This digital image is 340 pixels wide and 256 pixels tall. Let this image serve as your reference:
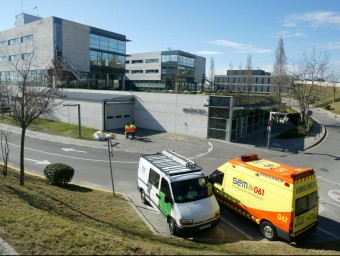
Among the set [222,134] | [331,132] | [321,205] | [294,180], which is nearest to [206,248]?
[294,180]

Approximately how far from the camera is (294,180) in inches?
343

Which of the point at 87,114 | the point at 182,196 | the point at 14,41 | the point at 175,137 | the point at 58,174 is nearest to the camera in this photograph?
the point at 182,196

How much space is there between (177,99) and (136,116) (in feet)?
20.0

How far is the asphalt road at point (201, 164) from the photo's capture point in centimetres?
1014

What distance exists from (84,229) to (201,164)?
1289 cm

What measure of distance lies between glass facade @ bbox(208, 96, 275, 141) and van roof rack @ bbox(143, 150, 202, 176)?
14.0 meters

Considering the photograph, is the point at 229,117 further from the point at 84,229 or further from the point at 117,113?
the point at 84,229

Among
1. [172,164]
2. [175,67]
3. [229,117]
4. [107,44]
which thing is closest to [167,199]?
[172,164]

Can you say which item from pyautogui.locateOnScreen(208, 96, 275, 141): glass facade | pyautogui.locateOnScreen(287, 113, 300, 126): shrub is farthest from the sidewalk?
pyautogui.locateOnScreen(287, 113, 300, 126): shrub

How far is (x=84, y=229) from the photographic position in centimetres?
662

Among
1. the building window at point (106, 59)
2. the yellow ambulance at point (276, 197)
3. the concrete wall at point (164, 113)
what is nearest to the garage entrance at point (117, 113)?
the concrete wall at point (164, 113)

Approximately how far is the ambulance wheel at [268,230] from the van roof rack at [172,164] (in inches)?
112

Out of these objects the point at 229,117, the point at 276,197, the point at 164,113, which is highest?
the point at 229,117

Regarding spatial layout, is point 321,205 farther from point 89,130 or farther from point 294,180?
point 89,130
